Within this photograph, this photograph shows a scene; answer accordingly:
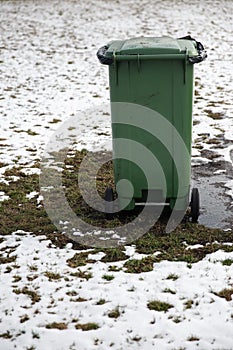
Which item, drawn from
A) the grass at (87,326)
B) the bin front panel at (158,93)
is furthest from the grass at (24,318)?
the bin front panel at (158,93)

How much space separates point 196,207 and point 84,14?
12893 millimetres

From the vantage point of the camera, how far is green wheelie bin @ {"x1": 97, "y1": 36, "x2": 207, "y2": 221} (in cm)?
439

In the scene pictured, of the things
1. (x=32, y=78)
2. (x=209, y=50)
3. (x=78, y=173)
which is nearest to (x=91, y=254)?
(x=78, y=173)

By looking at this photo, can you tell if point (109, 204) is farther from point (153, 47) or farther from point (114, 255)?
point (153, 47)

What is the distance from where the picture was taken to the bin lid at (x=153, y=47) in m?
4.34

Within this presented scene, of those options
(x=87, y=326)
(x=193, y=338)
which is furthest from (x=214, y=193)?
(x=87, y=326)

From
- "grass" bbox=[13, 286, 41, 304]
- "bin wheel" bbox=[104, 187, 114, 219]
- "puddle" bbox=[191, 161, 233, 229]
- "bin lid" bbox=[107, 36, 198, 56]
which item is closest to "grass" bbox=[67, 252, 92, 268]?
"grass" bbox=[13, 286, 41, 304]

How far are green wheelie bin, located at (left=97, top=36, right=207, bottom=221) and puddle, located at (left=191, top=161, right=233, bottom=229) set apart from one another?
24 centimetres

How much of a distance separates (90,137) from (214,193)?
7.85 ft

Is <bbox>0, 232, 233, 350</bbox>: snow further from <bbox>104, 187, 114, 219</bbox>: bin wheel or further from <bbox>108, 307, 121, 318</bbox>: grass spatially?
<bbox>104, 187, 114, 219</bbox>: bin wheel

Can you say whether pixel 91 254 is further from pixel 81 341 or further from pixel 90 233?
pixel 81 341

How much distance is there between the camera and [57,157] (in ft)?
21.3

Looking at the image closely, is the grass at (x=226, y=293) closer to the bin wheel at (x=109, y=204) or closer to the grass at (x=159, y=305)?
the grass at (x=159, y=305)

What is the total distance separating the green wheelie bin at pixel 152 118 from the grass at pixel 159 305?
1.33 metres
